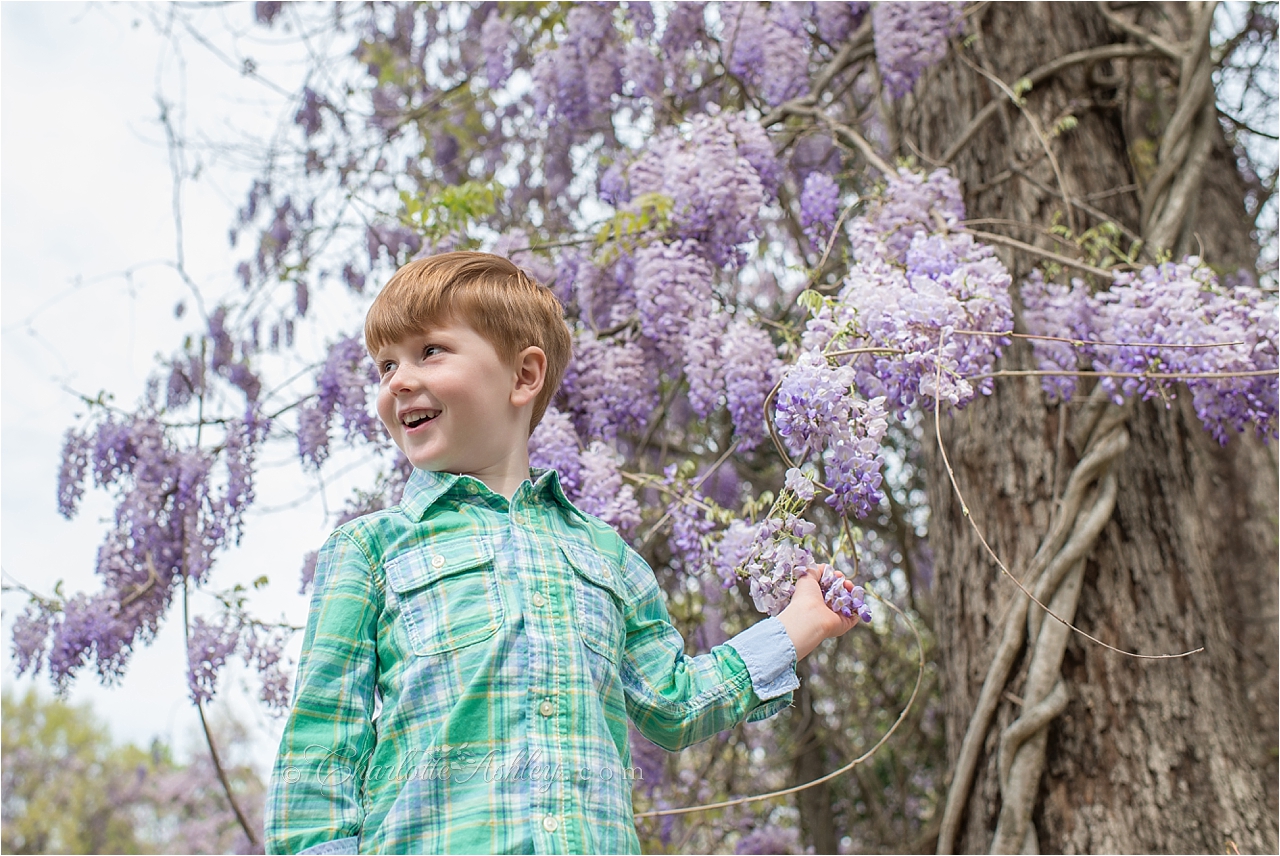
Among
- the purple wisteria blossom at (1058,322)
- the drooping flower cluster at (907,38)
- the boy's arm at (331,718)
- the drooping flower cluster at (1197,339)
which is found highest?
the drooping flower cluster at (907,38)

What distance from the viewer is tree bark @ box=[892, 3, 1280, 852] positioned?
6.48ft

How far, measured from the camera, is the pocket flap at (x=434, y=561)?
115 centimetres

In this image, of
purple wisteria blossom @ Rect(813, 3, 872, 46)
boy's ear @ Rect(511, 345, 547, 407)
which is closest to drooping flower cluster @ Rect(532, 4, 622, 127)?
purple wisteria blossom @ Rect(813, 3, 872, 46)

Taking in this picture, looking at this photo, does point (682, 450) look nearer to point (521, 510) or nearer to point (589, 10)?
point (589, 10)

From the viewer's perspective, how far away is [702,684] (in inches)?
50.1

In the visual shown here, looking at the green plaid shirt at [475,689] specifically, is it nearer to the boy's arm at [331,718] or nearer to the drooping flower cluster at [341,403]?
the boy's arm at [331,718]

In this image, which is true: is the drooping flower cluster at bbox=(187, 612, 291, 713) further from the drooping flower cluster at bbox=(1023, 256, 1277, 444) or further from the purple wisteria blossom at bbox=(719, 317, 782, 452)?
the drooping flower cluster at bbox=(1023, 256, 1277, 444)

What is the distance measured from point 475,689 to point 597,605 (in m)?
0.19

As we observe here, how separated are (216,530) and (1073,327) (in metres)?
1.83

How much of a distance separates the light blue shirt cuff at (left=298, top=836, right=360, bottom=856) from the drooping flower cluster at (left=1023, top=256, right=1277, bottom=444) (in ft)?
4.69

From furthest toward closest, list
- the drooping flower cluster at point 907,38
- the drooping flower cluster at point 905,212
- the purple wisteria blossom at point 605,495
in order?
the drooping flower cluster at point 907,38 < the drooping flower cluster at point 905,212 < the purple wisteria blossom at point 605,495

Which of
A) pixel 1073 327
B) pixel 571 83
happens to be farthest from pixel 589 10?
pixel 1073 327

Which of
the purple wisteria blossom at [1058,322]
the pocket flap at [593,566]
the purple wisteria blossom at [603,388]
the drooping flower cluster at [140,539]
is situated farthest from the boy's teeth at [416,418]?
the purple wisteria blossom at [1058,322]

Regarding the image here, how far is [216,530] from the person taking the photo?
2.17 m
